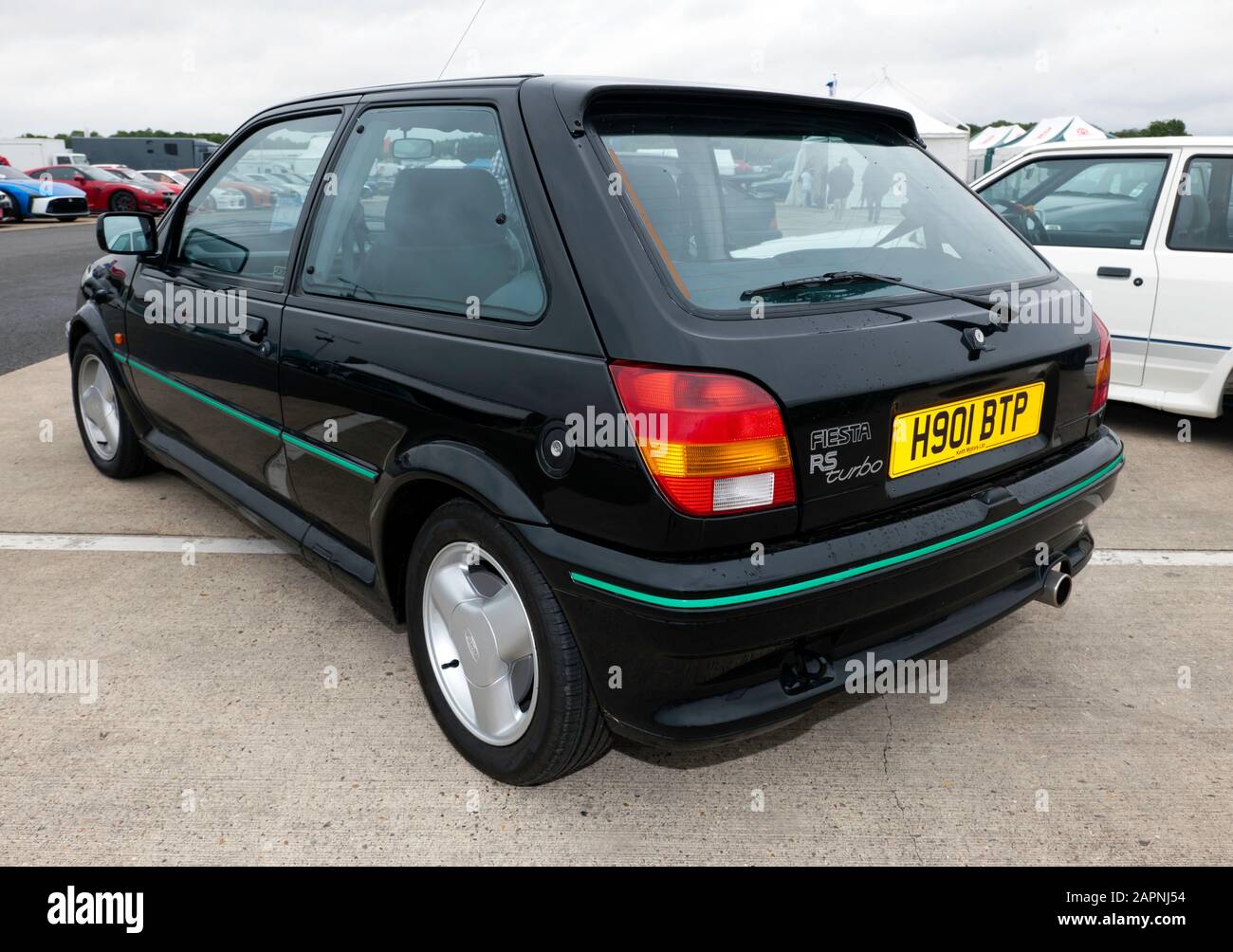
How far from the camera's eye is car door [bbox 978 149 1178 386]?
5195mm

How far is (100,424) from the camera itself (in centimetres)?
455

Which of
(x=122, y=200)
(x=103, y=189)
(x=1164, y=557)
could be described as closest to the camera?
(x=1164, y=557)

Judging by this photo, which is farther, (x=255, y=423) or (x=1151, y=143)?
(x=1151, y=143)

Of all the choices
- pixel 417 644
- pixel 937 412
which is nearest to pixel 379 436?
pixel 417 644

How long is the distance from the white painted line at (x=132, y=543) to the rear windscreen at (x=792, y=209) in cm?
237

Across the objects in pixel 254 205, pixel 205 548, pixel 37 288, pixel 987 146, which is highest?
pixel 987 146

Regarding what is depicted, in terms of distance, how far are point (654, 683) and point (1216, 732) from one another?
1788 millimetres

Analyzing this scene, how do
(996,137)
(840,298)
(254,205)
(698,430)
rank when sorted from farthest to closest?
(996,137), (254,205), (840,298), (698,430)

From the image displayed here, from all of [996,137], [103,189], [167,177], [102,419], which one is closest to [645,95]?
[102,419]

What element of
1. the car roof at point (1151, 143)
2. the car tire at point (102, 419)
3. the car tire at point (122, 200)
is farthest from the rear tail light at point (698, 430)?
the car tire at point (122, 200)

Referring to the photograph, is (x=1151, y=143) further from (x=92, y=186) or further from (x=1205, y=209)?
(x=92, y=186)

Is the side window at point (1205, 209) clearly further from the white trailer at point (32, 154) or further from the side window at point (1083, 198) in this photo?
the white trailer at point (32, 154)

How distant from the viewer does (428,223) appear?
2.46 m

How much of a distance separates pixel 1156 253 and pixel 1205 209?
0.31 m
